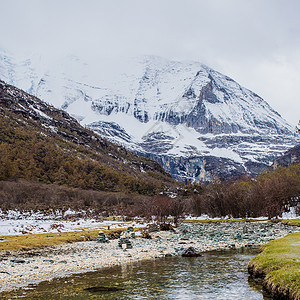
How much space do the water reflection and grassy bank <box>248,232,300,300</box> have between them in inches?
21.0

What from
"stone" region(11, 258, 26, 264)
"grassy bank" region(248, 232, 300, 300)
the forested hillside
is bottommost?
"stone" region(11, 258, 26, 264)

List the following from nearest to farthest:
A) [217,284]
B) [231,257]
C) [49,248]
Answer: [217,284] → [231,257] → [49,248]

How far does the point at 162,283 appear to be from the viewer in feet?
49.3

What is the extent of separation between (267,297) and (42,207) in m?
72.5

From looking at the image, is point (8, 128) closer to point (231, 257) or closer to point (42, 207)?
point (42, 207)

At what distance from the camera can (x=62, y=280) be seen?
16.0 meters

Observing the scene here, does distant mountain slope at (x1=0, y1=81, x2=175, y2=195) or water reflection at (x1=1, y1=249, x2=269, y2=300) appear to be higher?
distant mountain slope at (x1=0, y1=81, x2=175, y2=195)

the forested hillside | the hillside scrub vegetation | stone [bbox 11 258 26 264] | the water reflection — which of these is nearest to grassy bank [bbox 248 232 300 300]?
the water reflection

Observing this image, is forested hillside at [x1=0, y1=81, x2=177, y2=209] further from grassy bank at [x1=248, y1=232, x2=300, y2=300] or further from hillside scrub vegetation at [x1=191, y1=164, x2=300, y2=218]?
grassy bank at [x1=248, y1=232, x2=300, y2=300]

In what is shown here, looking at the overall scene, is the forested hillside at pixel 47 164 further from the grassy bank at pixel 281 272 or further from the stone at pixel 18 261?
the grassy bank at pixel 281 272

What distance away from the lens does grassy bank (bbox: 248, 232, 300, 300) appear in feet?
37.3

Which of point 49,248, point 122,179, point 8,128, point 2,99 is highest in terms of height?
point 2,99

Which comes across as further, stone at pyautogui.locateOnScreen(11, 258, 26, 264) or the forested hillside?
the forested hillside

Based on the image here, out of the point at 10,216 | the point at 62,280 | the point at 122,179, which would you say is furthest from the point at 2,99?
the point at 62,280
